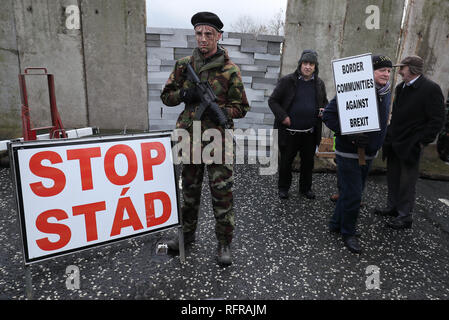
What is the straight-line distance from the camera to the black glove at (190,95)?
A: 261 cm

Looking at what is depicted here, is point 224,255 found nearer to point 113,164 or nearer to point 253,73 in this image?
point 113,164

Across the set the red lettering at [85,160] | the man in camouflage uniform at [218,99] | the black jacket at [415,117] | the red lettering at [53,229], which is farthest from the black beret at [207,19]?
the black jacket at [415,117]

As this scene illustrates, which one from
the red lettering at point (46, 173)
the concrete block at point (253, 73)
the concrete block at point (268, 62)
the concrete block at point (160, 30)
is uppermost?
the concrete block at point (160, 30)

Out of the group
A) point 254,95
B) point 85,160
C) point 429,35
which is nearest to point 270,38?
point 254,95

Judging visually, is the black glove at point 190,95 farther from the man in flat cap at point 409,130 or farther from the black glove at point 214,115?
the man in flat cap at point 409,130

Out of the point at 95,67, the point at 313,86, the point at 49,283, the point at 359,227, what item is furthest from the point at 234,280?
the point at 95,67

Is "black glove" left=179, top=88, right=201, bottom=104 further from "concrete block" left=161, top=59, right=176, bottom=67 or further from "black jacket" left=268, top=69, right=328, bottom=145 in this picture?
"concrete block" left=161, top=59, right=176, bottom=67

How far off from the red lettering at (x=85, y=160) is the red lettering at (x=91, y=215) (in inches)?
5.9

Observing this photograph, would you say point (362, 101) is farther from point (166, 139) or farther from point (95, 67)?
point (95, 67)

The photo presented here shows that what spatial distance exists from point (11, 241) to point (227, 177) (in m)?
2.35

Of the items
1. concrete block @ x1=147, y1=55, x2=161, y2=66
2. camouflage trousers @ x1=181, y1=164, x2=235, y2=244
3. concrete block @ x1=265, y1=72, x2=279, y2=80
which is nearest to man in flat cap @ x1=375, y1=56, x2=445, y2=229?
camouflage trousers @ x1=181, y1=164, x2=235, y2=244

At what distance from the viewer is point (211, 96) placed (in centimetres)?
258

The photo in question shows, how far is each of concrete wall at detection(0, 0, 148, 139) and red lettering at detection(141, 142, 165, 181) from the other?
3.99 metres

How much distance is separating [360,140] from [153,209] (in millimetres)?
2081
